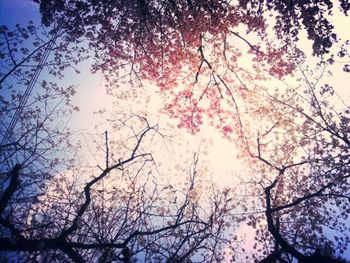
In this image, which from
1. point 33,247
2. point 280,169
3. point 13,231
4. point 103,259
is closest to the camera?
point 33,247

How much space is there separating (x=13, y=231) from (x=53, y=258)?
6.56 ft

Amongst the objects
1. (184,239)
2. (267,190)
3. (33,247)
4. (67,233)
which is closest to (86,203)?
(67,233)

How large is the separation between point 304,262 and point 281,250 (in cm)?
95

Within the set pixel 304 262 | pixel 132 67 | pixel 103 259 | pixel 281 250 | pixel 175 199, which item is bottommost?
pixel 304 262

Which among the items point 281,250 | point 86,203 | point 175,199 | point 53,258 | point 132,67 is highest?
point 132,67

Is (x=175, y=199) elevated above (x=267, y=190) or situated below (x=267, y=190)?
above

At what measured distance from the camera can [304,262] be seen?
896 centimetres

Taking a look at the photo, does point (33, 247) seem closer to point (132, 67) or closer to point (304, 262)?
point (132, 67)

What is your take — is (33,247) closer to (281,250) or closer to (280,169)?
(281,250)

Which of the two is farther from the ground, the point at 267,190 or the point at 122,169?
the point at 122,169

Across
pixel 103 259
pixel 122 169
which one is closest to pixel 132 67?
pixel 122 169

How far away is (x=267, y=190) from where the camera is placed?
11.1 metres

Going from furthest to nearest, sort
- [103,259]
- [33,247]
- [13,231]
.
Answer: [103,259], [13,231], [33,247]

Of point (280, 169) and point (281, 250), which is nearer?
point (281, 250)
